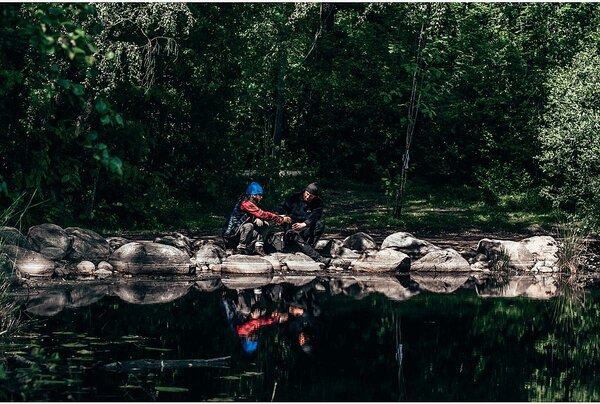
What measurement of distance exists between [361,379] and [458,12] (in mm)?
19086

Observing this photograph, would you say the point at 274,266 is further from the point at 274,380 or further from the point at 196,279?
the point at 274,380

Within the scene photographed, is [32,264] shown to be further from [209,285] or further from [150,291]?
[209,285]

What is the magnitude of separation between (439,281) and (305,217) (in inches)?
98.7

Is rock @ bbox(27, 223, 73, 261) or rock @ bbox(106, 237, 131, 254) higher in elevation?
rock @ bbox(27, 223, 73, 261)

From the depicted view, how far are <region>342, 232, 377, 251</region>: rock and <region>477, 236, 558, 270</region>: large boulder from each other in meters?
1.96

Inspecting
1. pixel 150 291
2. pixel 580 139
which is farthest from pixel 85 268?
pixel 580 139

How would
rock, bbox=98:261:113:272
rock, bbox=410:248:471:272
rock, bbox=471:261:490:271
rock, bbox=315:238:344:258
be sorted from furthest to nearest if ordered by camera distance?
rock, bbox=315:238:344:258 → rock, bbox=471:261:490:271 → rock, bbox=410:248:471:272 → rock, bbox=98:261:113:272

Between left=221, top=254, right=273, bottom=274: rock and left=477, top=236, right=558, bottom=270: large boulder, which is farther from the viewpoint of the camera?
left=477, top=236, right=558, bottom=270: large boulder

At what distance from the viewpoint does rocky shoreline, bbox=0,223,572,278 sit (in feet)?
52.1

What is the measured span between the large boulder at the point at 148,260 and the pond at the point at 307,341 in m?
0.40

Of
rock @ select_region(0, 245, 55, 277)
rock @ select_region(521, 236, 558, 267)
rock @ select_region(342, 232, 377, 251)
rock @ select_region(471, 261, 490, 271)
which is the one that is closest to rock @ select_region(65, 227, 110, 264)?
rock @ select_region(0, 245, 55, 277)

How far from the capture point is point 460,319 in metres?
13.5

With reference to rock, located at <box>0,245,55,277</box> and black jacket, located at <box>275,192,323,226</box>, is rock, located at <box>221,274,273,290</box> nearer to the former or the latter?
black jacket, located at <box>275,192,323,226</box>

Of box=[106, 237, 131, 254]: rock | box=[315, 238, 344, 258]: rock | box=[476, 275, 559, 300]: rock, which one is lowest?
box=[476, 275, 559, 300]: rock
